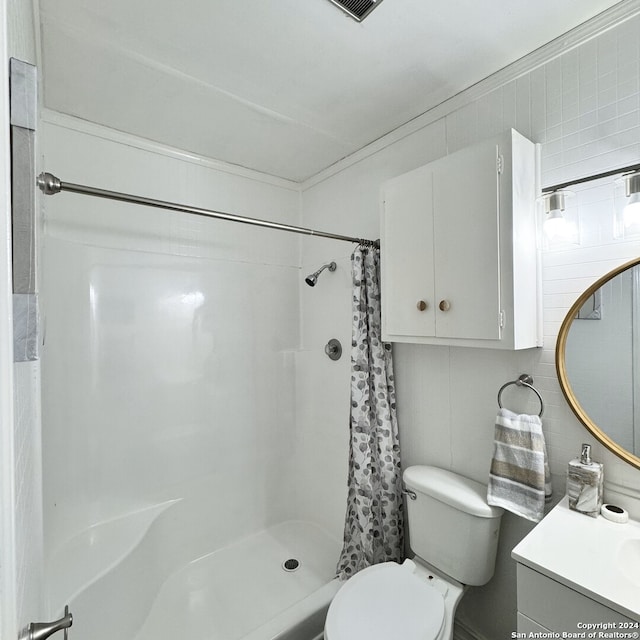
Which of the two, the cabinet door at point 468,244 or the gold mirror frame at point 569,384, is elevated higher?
the cabinet door at point 468,244

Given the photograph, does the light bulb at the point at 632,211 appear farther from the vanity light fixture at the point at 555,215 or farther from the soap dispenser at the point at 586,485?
the soap dispenser at the point at 586,485

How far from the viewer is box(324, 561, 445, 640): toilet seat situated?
1.19 m

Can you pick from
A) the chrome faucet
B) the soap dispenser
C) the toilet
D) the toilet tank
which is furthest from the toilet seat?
the chrome faucet

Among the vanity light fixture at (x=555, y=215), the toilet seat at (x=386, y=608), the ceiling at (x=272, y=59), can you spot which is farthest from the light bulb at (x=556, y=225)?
the toilet seat at (x=386, y=608)

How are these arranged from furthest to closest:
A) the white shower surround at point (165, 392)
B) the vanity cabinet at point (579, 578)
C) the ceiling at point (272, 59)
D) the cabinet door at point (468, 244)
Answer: the white shower surround at point (165, 392)
the cabinet door at point (468, 244)
the ceiling at point (272, 59)
the vanity cabinet at point (579, 578)

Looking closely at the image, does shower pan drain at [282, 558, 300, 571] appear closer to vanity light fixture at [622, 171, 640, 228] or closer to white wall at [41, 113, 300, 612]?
white wall at [41, 113, 300, 612]

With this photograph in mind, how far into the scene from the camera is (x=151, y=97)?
1574 millimetres

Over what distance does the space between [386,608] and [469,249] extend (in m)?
1.32

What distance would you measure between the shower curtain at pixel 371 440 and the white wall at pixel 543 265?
0.13 metres

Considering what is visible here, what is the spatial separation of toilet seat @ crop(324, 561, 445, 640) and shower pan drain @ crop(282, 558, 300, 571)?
2.48 ft

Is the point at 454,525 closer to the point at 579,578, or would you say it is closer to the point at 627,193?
the point at 579,578

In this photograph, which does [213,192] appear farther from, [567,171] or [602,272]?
[602,272]

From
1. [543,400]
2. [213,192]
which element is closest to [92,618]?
[543,400]

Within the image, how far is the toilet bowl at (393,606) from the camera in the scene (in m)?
1.19
